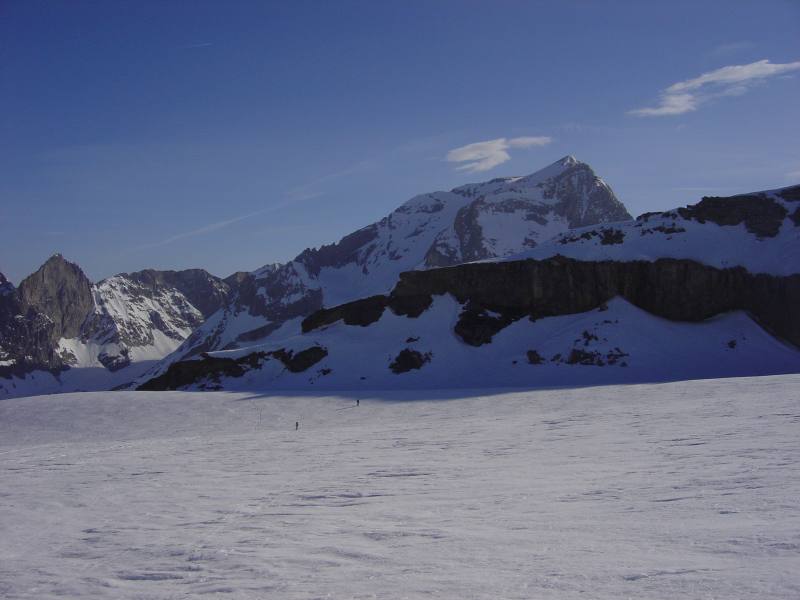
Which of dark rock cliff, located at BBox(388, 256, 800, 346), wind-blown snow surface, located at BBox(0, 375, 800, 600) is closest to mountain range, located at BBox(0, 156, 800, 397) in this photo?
dark rock cliff, located at BBox(388, 256, 800, 346)

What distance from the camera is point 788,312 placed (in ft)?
219

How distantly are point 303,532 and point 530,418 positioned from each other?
20754 mm

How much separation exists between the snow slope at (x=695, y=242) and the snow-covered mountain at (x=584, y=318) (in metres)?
0.18

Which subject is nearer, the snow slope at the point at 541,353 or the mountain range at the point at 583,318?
the snow slope at the point at 541,353

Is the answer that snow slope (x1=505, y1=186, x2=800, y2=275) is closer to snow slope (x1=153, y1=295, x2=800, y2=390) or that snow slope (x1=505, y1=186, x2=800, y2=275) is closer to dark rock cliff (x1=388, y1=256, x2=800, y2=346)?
dark rock cliff (x1=388, y1=256, x2=800, y2=346)

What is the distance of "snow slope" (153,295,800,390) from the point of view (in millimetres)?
59719

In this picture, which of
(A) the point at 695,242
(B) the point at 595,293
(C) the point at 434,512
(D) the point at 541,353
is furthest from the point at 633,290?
(C) the point at 434,512

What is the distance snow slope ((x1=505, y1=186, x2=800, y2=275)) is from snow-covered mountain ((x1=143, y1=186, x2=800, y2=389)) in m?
0.18

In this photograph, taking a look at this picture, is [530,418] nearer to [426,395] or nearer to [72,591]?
[426,395]

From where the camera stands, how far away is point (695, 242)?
2881 inches

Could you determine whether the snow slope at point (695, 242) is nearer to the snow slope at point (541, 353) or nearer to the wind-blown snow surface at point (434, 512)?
the snow slope at point (541, 353)

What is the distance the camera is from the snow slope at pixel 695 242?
7025 centimetres

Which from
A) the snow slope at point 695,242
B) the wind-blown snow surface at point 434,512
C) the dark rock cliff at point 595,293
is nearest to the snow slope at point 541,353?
the dark rock cliff at point 595,293

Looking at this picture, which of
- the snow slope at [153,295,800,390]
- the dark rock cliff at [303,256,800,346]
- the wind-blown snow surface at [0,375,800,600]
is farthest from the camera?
Result: the dark rock cliff at [303,256,800,346]
